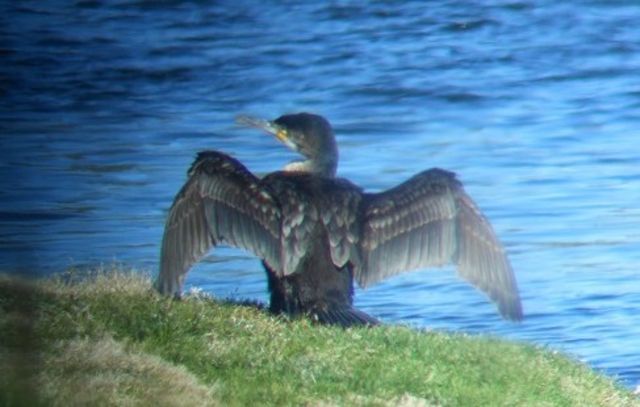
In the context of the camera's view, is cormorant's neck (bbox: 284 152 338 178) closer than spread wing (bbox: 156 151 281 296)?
No

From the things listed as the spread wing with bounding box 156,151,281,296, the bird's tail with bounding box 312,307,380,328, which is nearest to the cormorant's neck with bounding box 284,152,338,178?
the spread wing with bounding box 156,151,281,296

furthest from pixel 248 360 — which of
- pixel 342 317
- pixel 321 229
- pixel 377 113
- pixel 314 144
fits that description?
pixel 377 113

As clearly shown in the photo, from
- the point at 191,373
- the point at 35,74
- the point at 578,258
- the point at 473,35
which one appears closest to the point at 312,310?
the point at 191,373

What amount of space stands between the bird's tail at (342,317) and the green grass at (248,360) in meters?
0.17

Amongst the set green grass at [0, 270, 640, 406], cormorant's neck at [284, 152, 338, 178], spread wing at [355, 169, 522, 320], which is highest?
cormorant's neck at [284, 152, 338, 178]

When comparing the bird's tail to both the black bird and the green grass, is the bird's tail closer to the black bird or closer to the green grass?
the black bird

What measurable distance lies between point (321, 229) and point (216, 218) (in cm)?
56

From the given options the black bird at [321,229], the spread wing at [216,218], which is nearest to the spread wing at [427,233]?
the black bird at [321,229]

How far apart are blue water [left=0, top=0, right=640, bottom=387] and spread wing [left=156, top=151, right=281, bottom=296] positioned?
3176mm

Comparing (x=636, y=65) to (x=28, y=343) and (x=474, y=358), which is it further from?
(x=28, y=343)

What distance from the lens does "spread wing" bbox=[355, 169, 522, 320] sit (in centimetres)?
1023

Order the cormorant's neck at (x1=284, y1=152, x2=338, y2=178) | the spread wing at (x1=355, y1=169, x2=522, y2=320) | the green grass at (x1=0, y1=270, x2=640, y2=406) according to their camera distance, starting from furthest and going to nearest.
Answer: the cormorant's neck at (x1=284, y1=152, x2=338, y2=178) → the spread wing at (x1=355, y1=169, x2=522, y2=320) → the green grass at (x1=0, y1=270, x2=640, y2=406)

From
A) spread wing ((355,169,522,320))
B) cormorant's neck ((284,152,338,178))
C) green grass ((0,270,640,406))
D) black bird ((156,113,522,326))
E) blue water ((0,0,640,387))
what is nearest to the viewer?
green grass ((0,270,640,406))

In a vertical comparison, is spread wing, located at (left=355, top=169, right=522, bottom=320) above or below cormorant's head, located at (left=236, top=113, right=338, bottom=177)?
below
